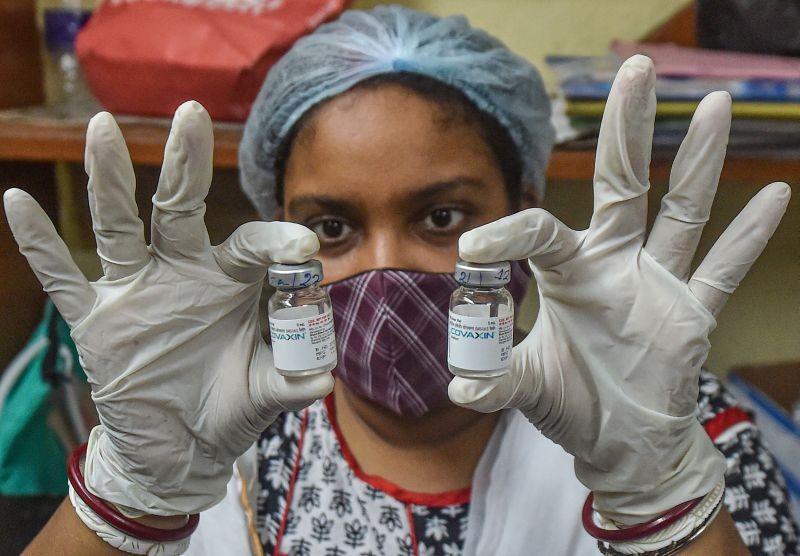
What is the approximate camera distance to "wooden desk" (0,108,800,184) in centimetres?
109

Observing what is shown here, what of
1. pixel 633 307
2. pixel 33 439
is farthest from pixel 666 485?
pixel 33 439

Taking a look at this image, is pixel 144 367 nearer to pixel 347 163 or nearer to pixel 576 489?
pixel 347 163

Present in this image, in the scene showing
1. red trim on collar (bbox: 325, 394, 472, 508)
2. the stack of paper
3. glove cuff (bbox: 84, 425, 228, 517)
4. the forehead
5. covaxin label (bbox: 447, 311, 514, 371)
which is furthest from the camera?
the stack of paper

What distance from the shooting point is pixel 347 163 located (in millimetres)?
811

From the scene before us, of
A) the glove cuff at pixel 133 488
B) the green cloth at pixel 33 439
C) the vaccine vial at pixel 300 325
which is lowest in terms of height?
the green cloth at pixel 33 439

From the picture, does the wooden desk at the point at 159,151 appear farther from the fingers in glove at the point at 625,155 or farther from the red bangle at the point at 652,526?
the red bangle at the point at 652,526

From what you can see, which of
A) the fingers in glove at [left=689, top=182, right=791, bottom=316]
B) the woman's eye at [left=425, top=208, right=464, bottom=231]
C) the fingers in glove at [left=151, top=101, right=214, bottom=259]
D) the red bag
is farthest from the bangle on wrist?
the red bag

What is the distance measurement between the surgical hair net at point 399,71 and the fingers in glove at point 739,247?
1.22 ft

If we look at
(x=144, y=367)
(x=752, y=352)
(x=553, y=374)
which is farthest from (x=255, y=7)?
(x=752, y=352)

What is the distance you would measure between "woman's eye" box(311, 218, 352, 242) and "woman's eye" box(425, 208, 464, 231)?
110mm

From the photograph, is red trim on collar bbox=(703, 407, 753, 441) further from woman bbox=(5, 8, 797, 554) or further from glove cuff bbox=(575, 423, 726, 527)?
glove cuff bbox=(575, 423, 726, 527)

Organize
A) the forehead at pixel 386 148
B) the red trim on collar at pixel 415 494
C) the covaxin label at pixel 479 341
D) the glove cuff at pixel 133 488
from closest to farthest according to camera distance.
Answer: the covaxin label at pixel 479 341 → the glove cuff at pixel 133 488 → the forehead at pixel 386 148 → the red trim on collar at pixel 415 494

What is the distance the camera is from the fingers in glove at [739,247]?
0.62 m

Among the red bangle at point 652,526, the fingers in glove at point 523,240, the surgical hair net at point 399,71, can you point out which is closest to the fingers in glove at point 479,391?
the fingers in glove at point 523,240
